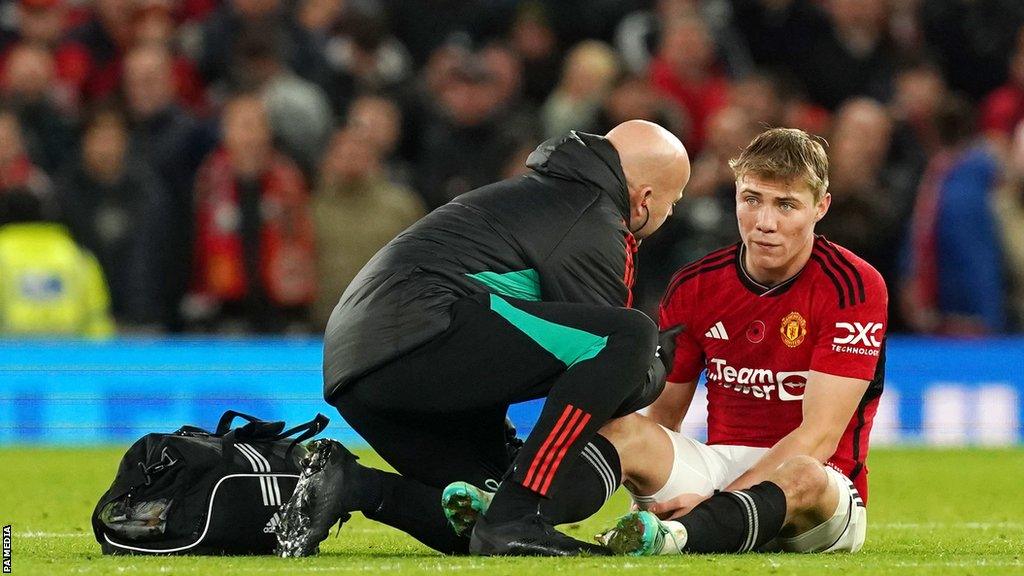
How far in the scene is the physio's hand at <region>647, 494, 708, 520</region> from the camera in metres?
6.00

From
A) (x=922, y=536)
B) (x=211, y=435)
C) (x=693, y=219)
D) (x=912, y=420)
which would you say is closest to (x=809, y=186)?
(x=922, y=536)

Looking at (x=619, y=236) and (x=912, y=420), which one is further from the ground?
(x=619, y=236)

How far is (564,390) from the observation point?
5465 millimetres

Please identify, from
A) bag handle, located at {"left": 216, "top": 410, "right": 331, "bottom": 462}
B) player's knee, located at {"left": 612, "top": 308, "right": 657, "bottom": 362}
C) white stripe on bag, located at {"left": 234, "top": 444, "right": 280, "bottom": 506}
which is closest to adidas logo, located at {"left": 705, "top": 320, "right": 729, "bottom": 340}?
player's knee, located at {"left": 612, "top": 308, "right": 657, "bottom": 362}

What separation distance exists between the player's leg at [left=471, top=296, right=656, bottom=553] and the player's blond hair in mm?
857

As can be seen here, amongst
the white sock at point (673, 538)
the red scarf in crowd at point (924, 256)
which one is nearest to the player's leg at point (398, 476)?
the white sock at point (673, 538)

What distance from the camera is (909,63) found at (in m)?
13.9

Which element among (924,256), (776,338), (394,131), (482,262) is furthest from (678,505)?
(394,131)

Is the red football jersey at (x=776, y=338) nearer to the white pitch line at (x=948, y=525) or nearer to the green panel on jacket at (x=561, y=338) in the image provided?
the green panel on jacket at (x=561, y=338)

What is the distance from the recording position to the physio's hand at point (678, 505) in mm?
5996

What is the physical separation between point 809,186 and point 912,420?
259 inches

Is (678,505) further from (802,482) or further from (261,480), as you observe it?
(261,480)

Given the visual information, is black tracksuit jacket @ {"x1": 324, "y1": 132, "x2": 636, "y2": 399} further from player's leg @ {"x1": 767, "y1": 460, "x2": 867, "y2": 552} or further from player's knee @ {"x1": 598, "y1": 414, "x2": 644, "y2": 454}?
player's leg @ {"x1": 767, "y1": 460, "x2": 867, "y2": 552}

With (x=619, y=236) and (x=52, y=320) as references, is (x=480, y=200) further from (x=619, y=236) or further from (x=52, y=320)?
(x=52, y=320)
